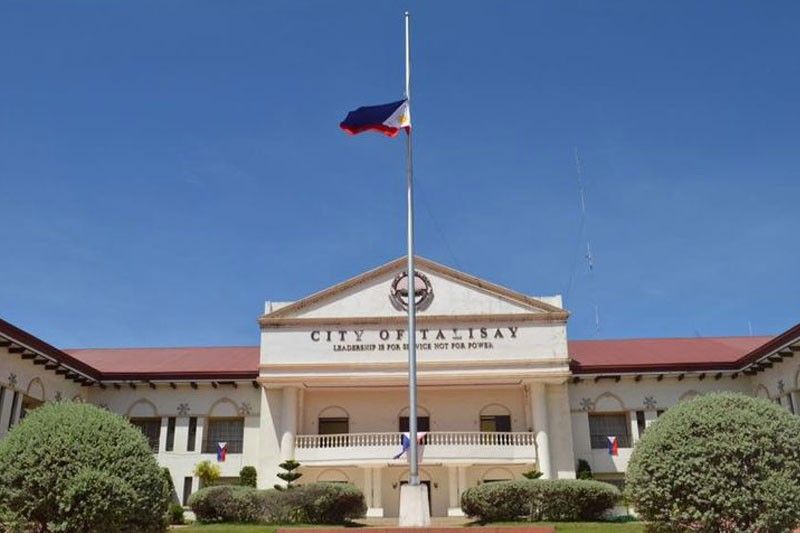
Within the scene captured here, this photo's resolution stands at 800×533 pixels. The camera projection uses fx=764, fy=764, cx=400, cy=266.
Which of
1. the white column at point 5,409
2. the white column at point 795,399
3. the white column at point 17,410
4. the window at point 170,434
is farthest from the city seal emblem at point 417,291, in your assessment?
the white column at point 5,409

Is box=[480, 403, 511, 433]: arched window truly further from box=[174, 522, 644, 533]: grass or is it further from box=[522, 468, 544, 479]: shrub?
box=[174, 522, 644, 533]: grass

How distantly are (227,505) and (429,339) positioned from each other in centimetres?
1090

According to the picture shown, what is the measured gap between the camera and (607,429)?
114 feet

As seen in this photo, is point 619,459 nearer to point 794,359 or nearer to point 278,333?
point 794,359

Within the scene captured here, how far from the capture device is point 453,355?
32.6 meters

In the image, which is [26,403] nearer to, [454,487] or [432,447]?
[432,447]

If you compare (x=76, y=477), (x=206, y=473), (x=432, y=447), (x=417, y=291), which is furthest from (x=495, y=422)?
(x=76, y=477)

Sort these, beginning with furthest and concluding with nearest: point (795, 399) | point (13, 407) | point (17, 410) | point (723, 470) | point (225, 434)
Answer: point (225, 434) < point (795, 399) < point (17, 410) < point (13, 407) < point (723, 470)

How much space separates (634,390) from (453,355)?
8787 mm

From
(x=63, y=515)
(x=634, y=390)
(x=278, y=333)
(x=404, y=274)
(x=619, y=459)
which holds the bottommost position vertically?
(x=63, y=515)

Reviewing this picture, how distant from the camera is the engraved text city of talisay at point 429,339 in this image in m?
32.7

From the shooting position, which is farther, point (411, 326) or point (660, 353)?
point (660, 353)

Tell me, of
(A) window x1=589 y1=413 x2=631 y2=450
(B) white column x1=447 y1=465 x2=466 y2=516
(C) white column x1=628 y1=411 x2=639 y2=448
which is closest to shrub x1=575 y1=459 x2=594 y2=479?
(A) window x1=589 y1=413 x2=631 y2=450

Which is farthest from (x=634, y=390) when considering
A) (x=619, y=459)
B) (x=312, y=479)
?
(x=312, y=479)
